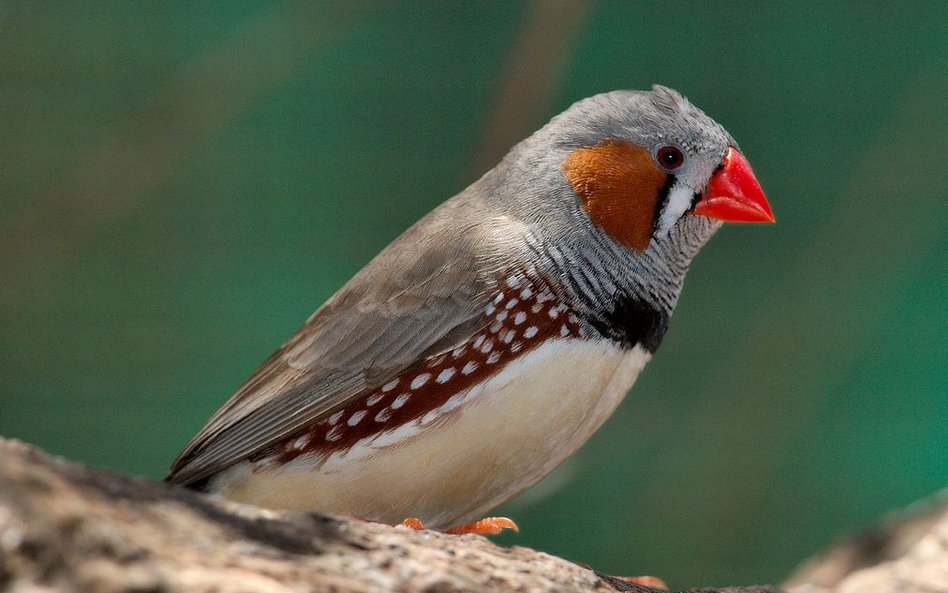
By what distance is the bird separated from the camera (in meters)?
2.65

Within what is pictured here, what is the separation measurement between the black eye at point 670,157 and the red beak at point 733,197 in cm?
12

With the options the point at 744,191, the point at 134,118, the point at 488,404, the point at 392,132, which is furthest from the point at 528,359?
the point at 134,118

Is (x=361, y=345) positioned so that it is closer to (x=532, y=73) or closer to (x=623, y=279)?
(x=623, y=279)

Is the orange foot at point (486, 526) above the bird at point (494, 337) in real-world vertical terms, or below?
below

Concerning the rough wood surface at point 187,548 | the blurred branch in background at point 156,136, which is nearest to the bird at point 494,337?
the rough wood surface at point 187,548

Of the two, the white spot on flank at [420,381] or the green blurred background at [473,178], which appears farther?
the green blurred background at [473,178]

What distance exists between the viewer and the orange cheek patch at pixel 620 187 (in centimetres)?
285

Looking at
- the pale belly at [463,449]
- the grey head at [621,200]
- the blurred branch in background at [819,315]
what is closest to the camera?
the pale belly at [463,449]

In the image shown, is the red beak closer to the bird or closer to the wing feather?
the bird

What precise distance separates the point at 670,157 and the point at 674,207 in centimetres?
15

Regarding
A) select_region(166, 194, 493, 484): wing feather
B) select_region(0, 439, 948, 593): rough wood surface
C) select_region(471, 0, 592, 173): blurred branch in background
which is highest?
select_region(471, 0, 592, 173): blurred branch in background

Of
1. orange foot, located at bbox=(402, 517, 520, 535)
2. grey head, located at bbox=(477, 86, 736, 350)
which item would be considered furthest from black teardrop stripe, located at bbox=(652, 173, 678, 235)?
orange foot, located at bbox=(402, 517, 520, 535)

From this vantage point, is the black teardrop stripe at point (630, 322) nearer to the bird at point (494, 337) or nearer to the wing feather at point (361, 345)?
the bird at point (494, 337)

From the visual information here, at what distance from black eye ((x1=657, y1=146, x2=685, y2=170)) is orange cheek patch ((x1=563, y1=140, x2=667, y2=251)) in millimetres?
30
